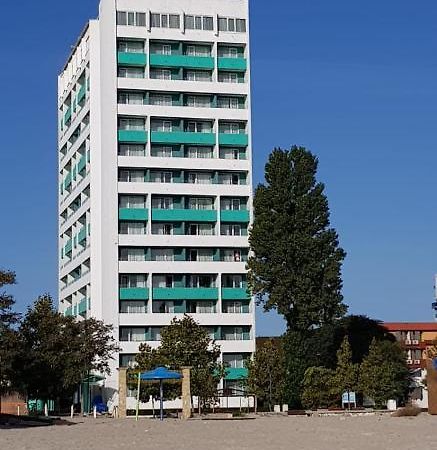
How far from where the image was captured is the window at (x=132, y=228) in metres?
89.1

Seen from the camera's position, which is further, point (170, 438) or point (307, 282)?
point (307, 282)

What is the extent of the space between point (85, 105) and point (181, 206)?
14730 mm

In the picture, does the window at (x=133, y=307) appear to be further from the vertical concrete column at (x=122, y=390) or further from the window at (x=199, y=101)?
the vertical concrete column at (x=122, y=390)

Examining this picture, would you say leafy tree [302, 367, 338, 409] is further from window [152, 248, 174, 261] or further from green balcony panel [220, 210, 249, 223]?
green balcony panel [220, 210, 249, 223]

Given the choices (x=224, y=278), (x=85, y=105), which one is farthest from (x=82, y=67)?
(x=224, y=278)

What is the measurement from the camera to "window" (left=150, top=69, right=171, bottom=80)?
91.0 meters

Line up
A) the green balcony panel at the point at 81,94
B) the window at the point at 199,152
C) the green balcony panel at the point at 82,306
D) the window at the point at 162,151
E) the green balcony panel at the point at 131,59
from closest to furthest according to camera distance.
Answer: the green balcony panel at the point at 131,59, the window at the point at 162,151, the window at the point at 199,152, the green balcony panel at the point at 82,306, the green balcony panel at the point at 81,94

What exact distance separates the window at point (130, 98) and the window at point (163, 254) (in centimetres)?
1297

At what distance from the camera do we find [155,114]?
296 ft

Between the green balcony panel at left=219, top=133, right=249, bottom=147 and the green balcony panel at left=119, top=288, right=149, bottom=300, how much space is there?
49.1 ft

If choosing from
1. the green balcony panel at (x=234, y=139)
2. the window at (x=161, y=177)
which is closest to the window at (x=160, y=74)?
the green balcony panel at (x=234, y=139)

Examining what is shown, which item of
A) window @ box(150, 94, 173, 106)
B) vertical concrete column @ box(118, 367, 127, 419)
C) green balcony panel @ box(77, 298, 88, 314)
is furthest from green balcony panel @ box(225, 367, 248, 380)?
vertical concrete column @ box(118, 367, 127, 419)

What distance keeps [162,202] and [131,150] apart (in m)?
5.25

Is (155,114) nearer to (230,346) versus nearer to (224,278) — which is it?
(224,278)
